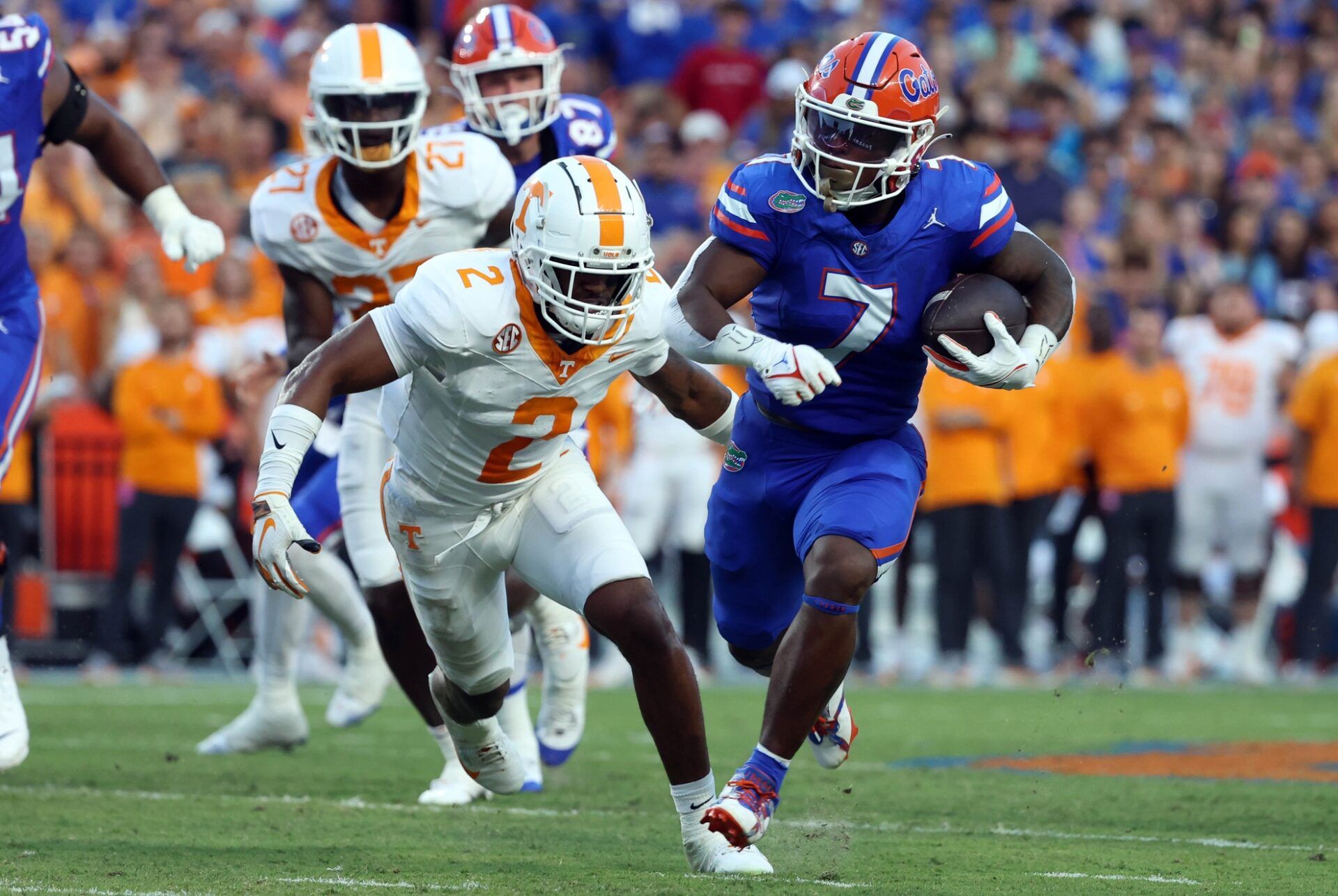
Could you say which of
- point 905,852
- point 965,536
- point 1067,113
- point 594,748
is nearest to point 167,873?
point 905,852

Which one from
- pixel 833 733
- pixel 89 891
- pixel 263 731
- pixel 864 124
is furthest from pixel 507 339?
pixel 263 731

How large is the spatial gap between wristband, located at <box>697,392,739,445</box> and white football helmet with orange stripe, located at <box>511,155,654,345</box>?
2.26 ft

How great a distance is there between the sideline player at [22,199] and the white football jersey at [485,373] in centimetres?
121

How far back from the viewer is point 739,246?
15.6 feet

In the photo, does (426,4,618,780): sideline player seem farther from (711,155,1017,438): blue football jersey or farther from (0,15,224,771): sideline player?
(711,155,1017,438): blue football jersey

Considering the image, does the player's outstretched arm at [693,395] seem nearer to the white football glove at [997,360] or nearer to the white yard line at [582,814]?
the white football glove at [997,360]

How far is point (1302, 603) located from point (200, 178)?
621 cm

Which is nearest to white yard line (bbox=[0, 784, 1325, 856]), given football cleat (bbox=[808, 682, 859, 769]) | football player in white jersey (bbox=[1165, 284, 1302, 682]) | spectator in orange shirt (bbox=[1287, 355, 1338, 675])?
football cleat (bbox=[808, 682, 859, 769])

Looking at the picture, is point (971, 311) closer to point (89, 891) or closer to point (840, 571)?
point (840, 571)

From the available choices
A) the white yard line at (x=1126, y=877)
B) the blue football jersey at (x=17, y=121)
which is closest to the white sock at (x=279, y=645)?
the blue football jersey at (x=17, y=121)

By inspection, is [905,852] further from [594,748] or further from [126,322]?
[126,322]

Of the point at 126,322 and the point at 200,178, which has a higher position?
the point at 200,178

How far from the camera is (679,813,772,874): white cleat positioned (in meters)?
4.23

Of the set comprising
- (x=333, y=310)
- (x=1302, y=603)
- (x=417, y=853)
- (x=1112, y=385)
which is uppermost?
(x=333, y=310)
